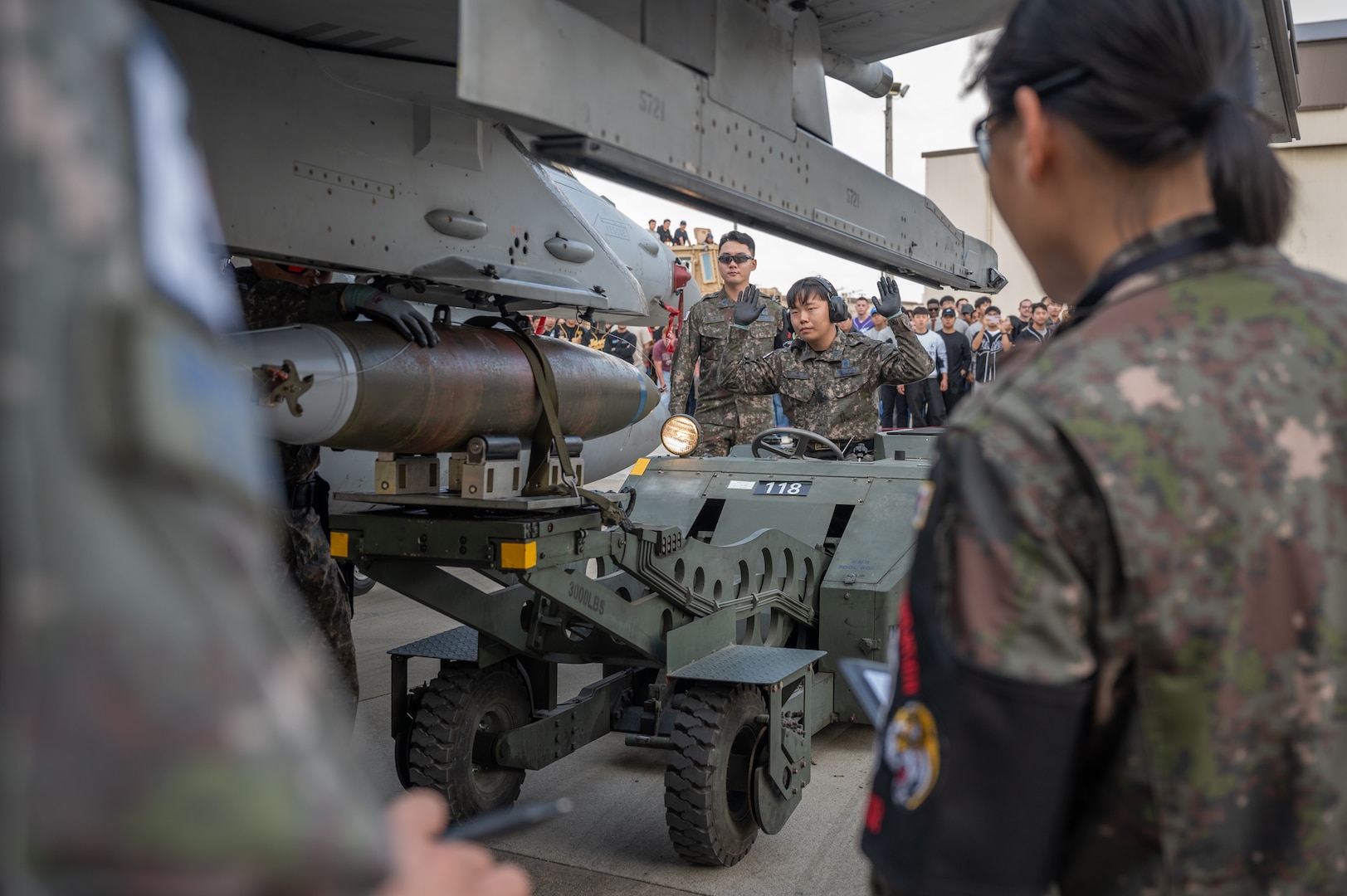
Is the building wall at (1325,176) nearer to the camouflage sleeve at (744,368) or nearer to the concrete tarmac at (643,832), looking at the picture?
the camouflage sleeve at (744,368)

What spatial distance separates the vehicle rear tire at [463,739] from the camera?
146 inches

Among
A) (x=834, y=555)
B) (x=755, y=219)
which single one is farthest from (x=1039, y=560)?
(x=834, y=555)

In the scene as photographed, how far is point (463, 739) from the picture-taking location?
3760 millimetres

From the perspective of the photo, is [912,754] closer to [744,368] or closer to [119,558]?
[119,558]

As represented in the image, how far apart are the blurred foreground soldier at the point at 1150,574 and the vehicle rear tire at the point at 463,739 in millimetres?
2915

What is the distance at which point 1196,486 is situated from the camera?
0.95 m

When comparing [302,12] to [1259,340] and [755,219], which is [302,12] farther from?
[1259,340]

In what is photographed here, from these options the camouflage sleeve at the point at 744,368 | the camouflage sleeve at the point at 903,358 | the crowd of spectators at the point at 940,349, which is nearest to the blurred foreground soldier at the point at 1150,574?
the camouflage sleeve at the point at 903,358

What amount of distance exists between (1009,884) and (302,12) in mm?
3616

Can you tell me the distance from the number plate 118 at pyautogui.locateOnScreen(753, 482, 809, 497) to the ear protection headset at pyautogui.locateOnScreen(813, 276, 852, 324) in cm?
140


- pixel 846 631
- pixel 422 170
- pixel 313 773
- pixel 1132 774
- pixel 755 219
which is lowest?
pixel 846 631

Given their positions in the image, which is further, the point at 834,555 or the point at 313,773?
the point at 834,555

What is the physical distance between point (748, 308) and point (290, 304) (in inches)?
164

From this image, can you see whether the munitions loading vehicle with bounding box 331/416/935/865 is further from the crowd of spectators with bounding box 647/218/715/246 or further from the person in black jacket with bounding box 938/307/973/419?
the crowd of spectators with bounding box 647/218/715/246
